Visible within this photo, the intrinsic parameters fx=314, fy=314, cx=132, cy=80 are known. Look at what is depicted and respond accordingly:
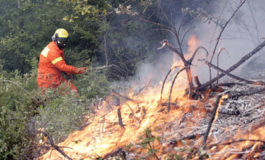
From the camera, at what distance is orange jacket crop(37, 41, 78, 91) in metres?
6.22

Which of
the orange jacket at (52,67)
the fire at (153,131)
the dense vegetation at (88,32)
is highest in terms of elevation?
the dense vegetation at (88,32)

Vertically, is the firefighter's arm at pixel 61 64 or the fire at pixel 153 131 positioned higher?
the firefighter's arm at pixel 61 64

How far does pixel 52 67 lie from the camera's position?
657cm

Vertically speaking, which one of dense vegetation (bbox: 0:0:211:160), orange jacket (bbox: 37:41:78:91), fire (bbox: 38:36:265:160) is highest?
dense vegetation (bbox: 0:0:211:160)

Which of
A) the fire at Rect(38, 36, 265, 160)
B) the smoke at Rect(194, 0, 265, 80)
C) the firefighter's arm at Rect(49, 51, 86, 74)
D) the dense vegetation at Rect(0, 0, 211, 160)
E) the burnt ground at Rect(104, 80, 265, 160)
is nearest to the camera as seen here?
the burnt ground at Rect(104, 80, 265, 160)

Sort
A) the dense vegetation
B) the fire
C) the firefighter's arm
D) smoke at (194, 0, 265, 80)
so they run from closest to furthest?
the fire, the firefighter's arm, the dense vegetation, smoke at (194, 0, 265, 80)

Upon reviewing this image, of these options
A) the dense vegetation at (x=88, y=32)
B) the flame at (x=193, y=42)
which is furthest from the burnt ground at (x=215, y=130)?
the flame at (x=193, y=42)

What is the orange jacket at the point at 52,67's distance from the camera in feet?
20.4

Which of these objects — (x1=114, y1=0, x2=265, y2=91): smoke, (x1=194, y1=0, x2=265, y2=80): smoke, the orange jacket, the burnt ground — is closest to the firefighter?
the orange jacket

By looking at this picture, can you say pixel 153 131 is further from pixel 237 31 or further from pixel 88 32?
pixel 237 31

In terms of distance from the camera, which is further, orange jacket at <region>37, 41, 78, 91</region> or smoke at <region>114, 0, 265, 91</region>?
smoke at <region>114, 0, 265, 91</region>

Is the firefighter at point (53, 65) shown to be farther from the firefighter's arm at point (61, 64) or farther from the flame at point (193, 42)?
the flame at point (193, 42)

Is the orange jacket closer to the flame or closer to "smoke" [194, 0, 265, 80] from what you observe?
"smoke" [194, 0, 265, 80]

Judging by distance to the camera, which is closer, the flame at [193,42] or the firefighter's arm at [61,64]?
the firefighter's arm at [61,64]
